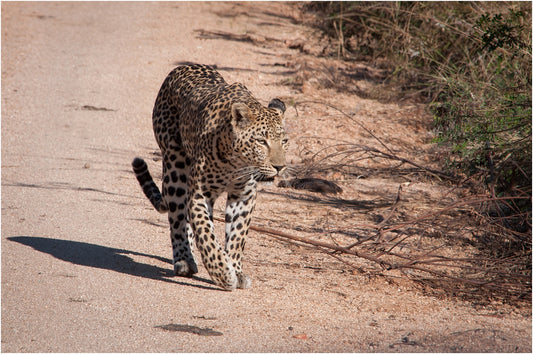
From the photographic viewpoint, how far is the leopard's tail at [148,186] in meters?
6.80

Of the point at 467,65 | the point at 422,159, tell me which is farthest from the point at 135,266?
the point at 467,65

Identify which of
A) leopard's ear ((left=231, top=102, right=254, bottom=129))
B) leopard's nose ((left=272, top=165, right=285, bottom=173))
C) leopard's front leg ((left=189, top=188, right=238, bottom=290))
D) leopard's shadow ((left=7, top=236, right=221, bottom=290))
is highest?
leopard's ear ((left=231, top=102, right=254, bottom=129))

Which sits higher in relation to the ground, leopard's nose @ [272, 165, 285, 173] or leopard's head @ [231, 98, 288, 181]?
leopard's head @ [231, 98, 288, 181]

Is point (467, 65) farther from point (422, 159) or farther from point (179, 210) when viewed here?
point (179, 210)

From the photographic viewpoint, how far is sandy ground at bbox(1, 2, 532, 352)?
16.1ft

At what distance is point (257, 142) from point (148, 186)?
1.71 m

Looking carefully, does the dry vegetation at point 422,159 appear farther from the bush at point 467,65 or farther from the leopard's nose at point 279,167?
the leopard's nose at point 279,167

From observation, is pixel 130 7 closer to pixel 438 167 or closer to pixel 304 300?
pixel 438 167

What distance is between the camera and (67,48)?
16016 mm

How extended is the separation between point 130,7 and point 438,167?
13269mm

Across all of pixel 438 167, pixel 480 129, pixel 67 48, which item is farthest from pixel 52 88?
pixel 480 129

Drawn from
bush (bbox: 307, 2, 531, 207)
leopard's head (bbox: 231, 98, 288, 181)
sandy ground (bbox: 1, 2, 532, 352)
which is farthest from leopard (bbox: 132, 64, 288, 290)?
bush (bbox: 307, 2, 531, 207)

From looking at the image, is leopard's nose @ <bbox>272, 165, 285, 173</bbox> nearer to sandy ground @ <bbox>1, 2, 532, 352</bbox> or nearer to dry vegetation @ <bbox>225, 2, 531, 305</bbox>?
dry vegetation @ <bbox>225, 2, 531, 305</bbox>

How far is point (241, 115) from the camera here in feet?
18.8
